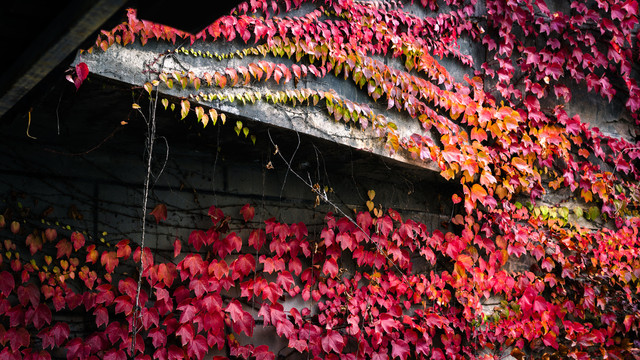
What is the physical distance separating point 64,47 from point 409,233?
3551mm

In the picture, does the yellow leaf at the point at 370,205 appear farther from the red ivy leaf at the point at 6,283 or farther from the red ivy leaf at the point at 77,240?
the red ivy leaf at the point at 6,283

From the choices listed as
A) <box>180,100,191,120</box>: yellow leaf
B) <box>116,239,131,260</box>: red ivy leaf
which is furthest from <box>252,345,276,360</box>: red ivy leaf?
<box>180,100,191,120</box>: yellow leaf

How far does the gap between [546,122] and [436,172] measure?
1624 mm

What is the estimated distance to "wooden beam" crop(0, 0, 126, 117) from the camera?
1.42 m

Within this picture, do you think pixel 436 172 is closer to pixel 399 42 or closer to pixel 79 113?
pixel 399 42

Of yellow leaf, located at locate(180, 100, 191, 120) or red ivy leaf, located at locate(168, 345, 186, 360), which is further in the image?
red ivy leaf, located at locate(168, 345, 186, 360)

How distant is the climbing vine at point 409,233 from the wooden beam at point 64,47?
2.45ft

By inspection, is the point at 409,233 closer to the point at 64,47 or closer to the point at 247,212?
the point at 247,212

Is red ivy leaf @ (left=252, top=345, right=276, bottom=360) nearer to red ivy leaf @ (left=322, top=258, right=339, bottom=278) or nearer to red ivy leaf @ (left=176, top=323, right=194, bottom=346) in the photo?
red ivy leaf @ (left=176, top=323, right=194, bottom=346)

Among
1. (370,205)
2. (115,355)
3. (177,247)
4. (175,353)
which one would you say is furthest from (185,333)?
(370,205)

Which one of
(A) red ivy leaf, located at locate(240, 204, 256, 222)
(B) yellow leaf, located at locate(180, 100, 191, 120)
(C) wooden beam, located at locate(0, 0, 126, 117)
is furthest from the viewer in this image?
(A) red ivy leaf, located at locate(240, 204, 256, 222)

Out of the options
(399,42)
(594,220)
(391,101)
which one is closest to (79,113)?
(391,101)

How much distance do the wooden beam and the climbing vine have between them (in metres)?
0.75

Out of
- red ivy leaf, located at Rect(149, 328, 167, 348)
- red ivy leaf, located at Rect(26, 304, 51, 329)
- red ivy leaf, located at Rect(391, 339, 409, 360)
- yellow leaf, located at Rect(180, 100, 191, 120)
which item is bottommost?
red ivy leaf, located at Rect(391, 339, 409, 360)
